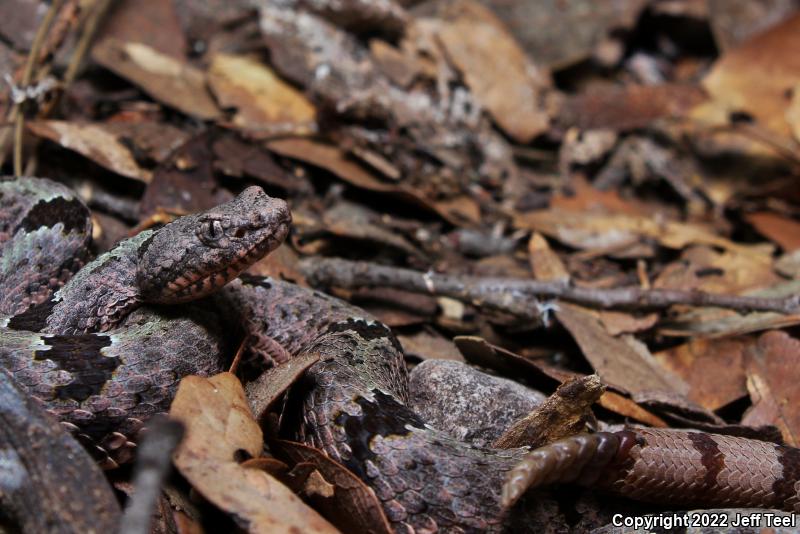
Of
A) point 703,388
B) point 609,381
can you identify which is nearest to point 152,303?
point 609,381

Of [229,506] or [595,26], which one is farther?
[595,26]

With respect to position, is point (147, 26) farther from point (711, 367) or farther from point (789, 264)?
point (789, 264)

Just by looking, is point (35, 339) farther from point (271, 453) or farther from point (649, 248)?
point (649, 248)

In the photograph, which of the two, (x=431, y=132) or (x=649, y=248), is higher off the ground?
(x=431, y=132)

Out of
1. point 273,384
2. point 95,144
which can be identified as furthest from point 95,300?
point 95,144

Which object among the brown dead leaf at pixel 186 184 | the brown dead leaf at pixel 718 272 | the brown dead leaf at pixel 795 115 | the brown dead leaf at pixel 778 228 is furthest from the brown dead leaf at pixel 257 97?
the brown dead leaf at pixel 795 115

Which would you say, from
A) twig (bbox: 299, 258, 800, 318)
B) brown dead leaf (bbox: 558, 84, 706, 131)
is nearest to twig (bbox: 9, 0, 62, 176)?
twig (bbox: 299, 258, 800, 318)
